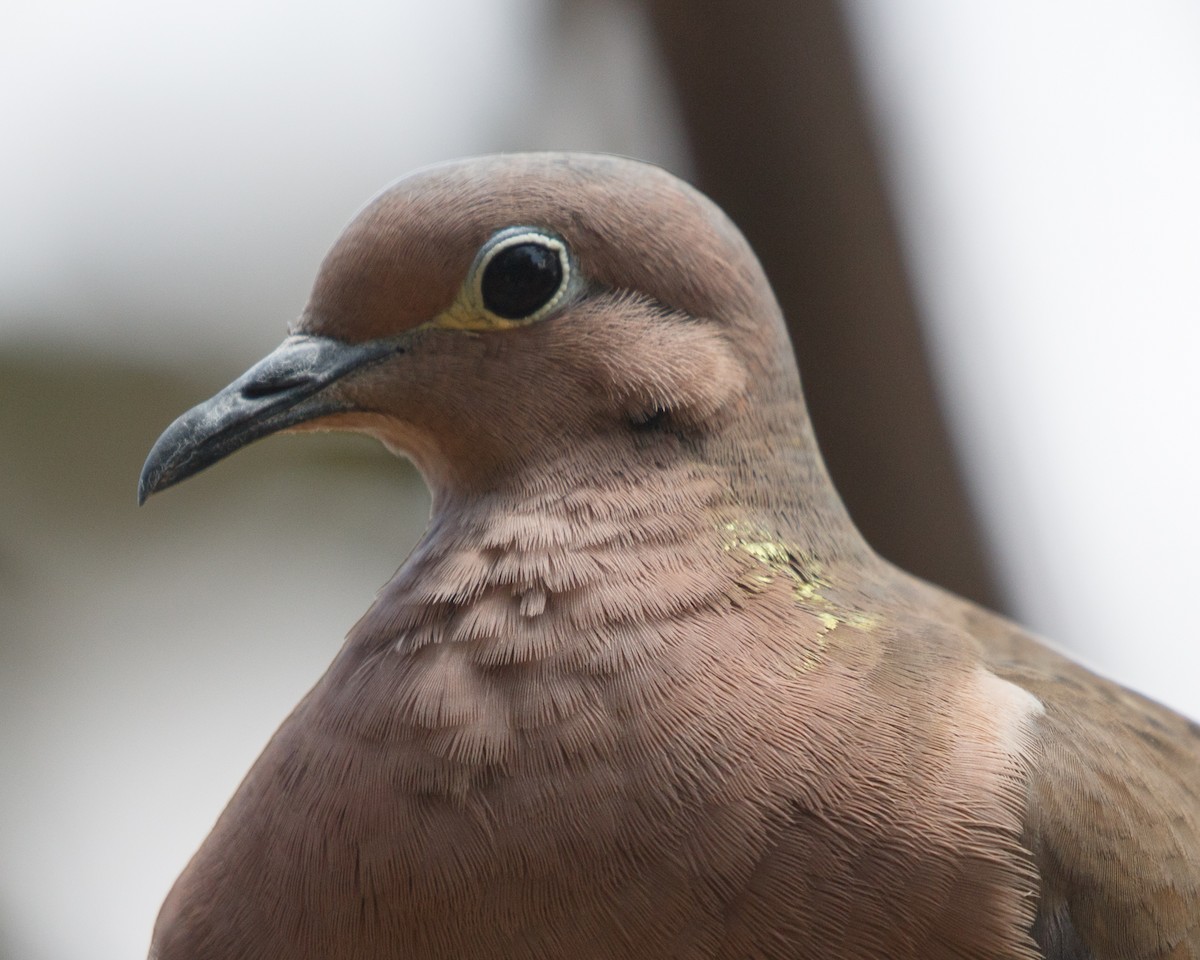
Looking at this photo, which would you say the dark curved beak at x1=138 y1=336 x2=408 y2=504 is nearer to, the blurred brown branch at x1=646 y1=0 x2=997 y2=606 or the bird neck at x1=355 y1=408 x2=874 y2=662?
the bird neck at x1=355 y1=408 x2=874 y2=662

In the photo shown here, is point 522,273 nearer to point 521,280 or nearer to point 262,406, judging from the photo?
point 521,280

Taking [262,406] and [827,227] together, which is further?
[827,227]

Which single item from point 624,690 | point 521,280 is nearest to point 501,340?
point 521,280

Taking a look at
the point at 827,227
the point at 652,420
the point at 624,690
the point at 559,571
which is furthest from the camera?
the point at 827,227

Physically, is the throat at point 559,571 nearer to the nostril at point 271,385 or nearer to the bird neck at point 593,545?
the bird neck at point 593,545

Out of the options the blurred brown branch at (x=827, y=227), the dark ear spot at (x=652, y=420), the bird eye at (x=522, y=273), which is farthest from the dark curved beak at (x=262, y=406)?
the blurred brown branch at (x=827, y=227)

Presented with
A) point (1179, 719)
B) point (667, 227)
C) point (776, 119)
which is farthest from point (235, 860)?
point (776, 119)

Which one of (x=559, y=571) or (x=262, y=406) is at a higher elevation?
(x=262, y=406)

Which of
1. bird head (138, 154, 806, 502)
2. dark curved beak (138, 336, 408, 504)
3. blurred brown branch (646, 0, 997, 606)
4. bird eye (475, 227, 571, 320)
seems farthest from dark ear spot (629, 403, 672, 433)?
blurred brown branch (646, 0, 997, 606)
